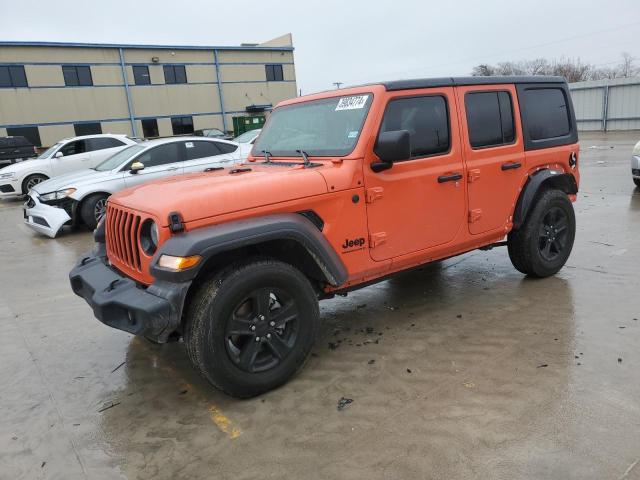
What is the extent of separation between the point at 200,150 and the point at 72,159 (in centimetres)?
560

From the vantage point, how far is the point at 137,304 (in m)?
2.81

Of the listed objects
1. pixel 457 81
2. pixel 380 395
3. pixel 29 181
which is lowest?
pixel 380 395

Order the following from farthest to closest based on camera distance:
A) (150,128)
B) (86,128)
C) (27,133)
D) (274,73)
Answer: (274,73) < (150,128) < (86,128) < (27,133)

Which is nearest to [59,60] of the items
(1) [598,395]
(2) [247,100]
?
(2) [247,100]

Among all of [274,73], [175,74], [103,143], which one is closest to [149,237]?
[103,143]

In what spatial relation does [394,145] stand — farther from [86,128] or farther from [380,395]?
[86,128]

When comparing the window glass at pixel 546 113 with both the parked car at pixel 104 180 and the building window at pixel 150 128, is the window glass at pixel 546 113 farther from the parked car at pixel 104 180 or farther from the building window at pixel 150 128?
the building window at pixel 150 128

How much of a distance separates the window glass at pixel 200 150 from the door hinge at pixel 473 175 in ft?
20.9

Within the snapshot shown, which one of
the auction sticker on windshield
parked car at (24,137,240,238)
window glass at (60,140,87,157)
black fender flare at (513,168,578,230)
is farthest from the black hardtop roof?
window glass at (60,140,87,157)

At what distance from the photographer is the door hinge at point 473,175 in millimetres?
4090

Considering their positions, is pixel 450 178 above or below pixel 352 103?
below

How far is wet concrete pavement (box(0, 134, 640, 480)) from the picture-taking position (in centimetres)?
256

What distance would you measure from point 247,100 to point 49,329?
33.4 m

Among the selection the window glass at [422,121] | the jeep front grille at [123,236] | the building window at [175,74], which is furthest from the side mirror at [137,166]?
the building window at [175,74]
